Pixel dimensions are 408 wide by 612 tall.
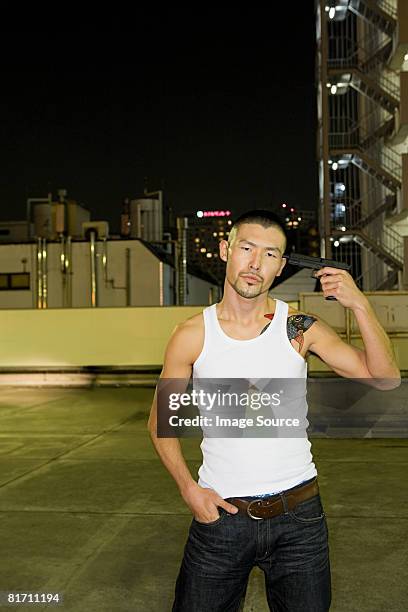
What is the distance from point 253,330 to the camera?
2240mm

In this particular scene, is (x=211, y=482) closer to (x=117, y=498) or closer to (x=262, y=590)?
(x=262, y=590)

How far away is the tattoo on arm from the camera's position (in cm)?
223

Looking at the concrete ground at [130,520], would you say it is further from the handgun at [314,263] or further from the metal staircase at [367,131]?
the metal staircase at [367,131]

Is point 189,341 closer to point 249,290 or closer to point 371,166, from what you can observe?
point 249,290

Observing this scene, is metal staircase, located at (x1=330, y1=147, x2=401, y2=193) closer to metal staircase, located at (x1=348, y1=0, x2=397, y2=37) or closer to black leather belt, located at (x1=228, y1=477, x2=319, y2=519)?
metal staircase, located at (x1=348, y1=0, x2=397, y2=37)

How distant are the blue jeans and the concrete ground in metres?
1.89

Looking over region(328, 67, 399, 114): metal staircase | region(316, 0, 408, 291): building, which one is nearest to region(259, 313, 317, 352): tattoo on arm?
region(316, 0, 408, 291): building

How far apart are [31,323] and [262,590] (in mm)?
15053

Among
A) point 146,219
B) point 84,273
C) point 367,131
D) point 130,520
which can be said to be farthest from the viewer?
point 367,131

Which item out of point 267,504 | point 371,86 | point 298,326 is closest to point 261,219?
point 298,326

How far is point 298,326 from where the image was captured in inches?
88.7

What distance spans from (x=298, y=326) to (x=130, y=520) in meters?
3.88

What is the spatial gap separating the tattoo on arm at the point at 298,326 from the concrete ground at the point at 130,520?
2266 mm

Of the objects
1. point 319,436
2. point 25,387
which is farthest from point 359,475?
point 25,387
